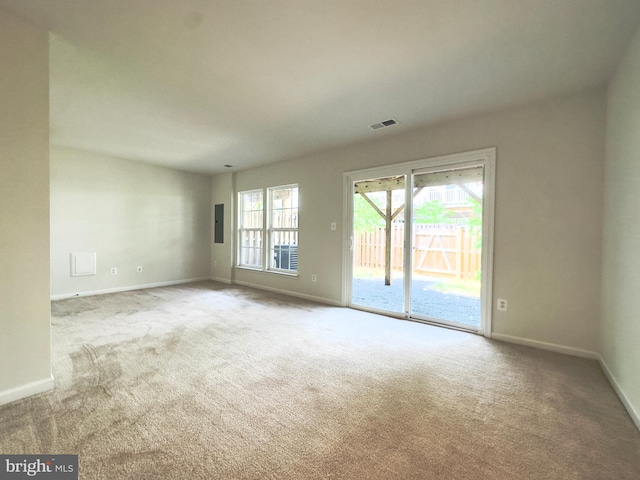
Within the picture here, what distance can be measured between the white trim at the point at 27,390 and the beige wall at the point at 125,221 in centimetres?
334

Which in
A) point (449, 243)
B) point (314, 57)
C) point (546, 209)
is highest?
point (314, 57)

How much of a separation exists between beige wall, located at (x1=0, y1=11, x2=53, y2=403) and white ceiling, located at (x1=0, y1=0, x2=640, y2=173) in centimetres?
26

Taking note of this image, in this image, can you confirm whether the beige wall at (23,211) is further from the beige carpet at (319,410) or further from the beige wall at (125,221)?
the beige wall at (125,221)

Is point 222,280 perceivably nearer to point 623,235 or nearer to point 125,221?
point 125,221

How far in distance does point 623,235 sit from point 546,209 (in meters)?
0.76

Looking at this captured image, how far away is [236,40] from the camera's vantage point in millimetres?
1861

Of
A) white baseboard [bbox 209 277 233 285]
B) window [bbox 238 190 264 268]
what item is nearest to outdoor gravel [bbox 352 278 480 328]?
window [bbox 238 190 264 268]

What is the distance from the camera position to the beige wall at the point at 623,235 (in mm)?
1716

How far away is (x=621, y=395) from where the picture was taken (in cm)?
183

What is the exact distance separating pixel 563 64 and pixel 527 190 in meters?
1.09

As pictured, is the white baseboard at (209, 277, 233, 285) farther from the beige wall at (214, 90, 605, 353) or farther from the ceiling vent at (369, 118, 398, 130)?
the beige wall at (214, 90, 605, 353)

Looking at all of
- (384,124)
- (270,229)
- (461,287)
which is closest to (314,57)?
(384,124)

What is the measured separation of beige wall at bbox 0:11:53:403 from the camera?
66.2 inches

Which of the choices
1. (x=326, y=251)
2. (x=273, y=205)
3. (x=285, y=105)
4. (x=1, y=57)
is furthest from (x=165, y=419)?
(x=273, y=205)
